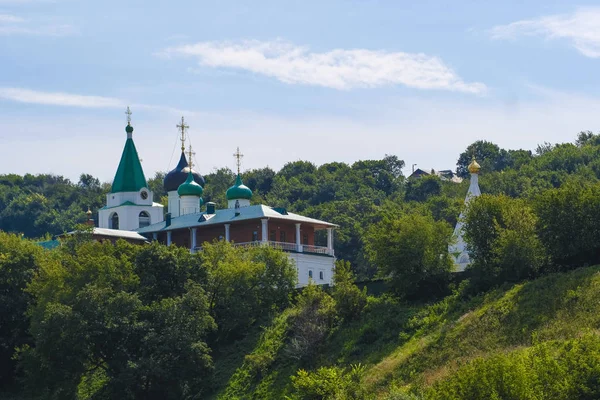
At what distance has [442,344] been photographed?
40.0 metres

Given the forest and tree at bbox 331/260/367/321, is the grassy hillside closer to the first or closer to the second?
the forest

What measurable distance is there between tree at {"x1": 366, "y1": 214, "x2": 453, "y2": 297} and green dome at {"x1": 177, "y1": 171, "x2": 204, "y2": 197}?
65.8ft

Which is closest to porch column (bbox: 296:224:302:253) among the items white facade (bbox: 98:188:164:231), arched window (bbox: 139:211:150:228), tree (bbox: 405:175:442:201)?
white facade (bbox: 98:188:164:231)

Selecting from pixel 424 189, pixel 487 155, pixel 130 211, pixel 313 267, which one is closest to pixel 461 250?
pixel 313 267

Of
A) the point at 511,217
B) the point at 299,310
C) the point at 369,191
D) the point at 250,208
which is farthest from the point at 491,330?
the point at 369,191

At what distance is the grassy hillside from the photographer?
3272cm

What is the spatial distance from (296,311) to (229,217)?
42.9ft

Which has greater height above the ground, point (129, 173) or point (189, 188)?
point (129, 173)

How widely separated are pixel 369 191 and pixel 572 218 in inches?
2307

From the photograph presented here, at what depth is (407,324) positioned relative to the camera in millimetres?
43438

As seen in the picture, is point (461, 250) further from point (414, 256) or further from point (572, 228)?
point (572, 228)

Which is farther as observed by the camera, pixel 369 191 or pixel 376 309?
pixel 369 191

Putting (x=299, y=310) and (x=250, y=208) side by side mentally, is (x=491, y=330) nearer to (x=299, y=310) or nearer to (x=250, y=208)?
(x=299, y=310)

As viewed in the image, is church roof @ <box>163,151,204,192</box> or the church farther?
church roof @ <box>163,151,204,192</box>
